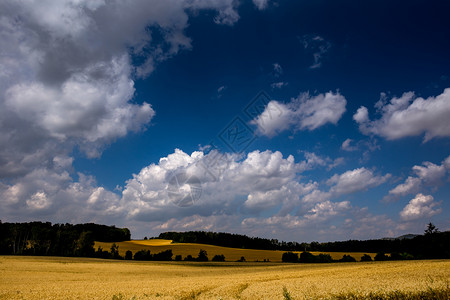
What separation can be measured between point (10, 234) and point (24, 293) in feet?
290

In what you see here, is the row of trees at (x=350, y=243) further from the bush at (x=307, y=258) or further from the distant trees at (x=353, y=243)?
the bush at (x=307, y=258)

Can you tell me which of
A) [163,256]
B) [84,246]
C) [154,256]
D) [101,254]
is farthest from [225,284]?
[84,246]

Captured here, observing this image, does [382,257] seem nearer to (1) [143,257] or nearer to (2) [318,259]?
(2) [318,259]

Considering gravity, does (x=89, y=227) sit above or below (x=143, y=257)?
above

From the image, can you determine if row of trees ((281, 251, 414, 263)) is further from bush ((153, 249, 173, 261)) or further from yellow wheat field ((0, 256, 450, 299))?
yellow wheat field ((0, 256, 450, 299))

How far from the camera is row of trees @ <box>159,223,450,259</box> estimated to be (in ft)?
269

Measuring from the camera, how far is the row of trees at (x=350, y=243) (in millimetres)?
82094

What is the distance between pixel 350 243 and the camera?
123 meters

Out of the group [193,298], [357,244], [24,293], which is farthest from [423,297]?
[357,244]

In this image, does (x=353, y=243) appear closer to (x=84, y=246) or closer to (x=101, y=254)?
(x=101, y=254)

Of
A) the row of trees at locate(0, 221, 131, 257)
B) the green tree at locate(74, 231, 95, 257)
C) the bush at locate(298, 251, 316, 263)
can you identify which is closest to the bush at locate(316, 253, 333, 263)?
the bush at locate(298, 251, 316, 263)

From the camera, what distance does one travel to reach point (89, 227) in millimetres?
126125

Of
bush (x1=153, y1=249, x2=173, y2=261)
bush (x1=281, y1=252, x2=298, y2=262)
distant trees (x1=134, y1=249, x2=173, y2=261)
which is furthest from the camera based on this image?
distant trees (x1=134, y1=249, x2=173, y2=261)

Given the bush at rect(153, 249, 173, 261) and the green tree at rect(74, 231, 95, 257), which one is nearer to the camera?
the bush at rect(153, 249, 173, 261)
